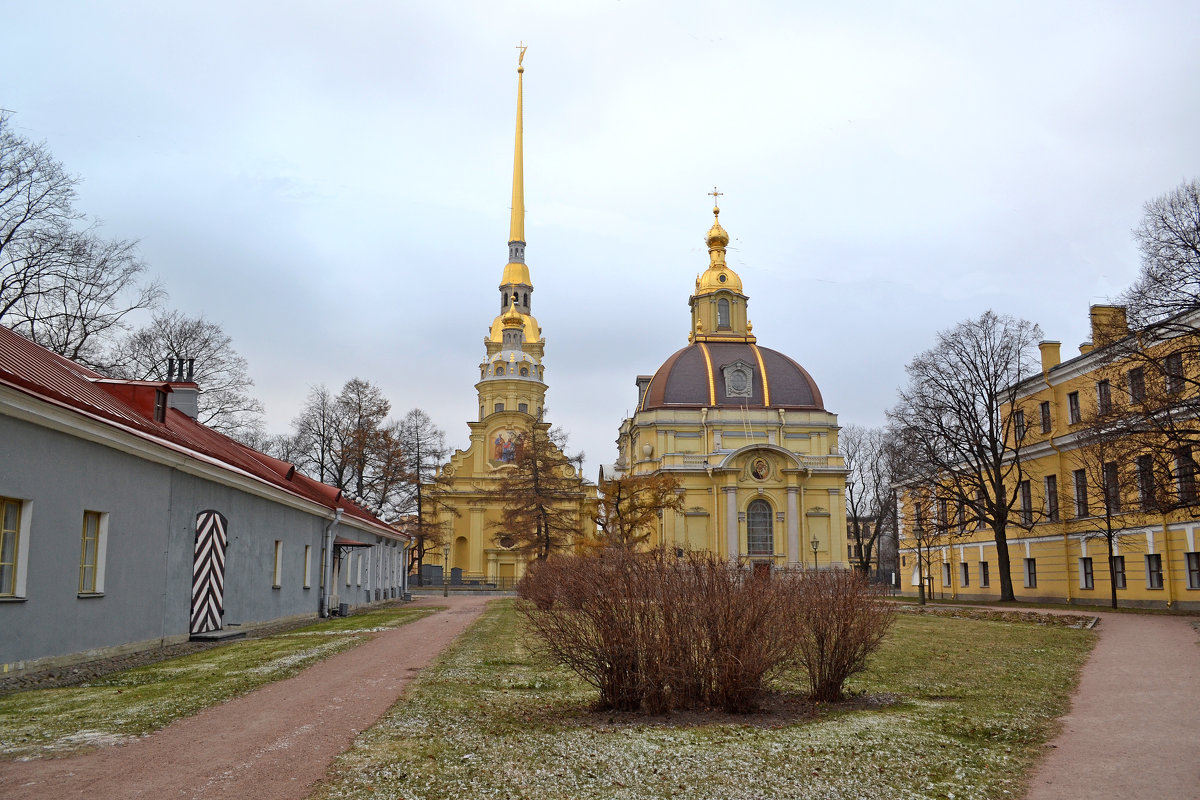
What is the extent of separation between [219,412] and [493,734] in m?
35.5

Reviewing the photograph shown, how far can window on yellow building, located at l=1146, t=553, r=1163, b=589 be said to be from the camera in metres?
32.8

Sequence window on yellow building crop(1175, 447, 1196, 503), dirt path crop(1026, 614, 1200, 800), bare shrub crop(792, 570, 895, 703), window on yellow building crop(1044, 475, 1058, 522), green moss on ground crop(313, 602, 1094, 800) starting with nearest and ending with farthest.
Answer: green moss on ground crop(313, 602, 1094, 800)
dirt path crop(1026, 614, 1200, 800)
bare shrub crop(792, 570, 895, 703)
window on yellow building crop(1175, 447, 1196, 503)
window on yellow building crop(1044, 475, 1058, 522)

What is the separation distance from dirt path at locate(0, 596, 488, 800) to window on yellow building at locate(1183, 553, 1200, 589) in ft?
96.1

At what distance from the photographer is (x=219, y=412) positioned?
40.2 meters

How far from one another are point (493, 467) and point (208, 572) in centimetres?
5622

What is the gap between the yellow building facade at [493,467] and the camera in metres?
71.1

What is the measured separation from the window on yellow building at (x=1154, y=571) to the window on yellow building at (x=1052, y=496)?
4575 millimetres

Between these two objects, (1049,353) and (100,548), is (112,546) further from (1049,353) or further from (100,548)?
(1049,353)

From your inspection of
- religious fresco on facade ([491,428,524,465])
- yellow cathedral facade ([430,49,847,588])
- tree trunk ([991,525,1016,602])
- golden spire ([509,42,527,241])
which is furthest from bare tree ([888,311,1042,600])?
golden spire ([509,42,527,241])

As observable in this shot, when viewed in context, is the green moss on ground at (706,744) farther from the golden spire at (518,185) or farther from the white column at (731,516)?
the golden spire at (518,185)

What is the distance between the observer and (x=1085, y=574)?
123ft

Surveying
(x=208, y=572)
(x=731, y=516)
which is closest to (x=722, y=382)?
(x=731, y=516)

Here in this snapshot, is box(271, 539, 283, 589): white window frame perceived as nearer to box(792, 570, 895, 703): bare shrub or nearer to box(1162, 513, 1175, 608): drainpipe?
box(792, 570, 895, 703): bare shrub

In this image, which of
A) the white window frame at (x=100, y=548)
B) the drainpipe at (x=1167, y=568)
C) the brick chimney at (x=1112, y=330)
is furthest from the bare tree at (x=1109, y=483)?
the white window frame at (x=100, y=548)
